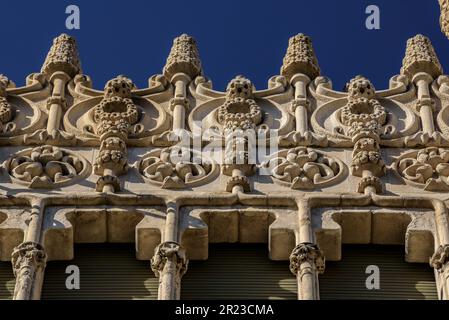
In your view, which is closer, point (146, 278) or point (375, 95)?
point (146, 278)

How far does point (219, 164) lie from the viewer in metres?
21.9

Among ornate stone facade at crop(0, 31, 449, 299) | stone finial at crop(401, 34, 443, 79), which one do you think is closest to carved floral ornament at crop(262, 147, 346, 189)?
ornate stone facade at crop(0, 31, 449, 299)

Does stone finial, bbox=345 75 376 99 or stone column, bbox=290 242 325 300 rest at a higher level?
stone finial, bbox=345 75 376 99

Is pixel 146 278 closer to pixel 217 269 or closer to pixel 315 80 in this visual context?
pixel 217 269

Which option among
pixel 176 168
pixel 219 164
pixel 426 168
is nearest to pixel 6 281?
pixel 176 168

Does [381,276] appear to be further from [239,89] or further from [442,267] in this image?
[239,89]

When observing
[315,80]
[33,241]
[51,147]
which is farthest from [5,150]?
[315,80]

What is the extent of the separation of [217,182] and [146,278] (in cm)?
160

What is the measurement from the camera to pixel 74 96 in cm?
2350

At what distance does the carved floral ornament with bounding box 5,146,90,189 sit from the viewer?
21531mm

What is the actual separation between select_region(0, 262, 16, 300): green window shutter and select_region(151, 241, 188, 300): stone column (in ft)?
5.25

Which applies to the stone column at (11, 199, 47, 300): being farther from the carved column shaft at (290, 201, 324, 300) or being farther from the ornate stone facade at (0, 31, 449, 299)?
the carved column shaft at (290, 201, 324, 300)

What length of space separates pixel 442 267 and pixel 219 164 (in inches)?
126
